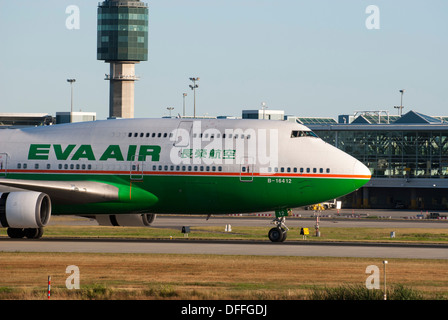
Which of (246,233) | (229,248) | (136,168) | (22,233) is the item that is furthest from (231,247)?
(246,233)

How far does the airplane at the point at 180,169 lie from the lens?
48188mm

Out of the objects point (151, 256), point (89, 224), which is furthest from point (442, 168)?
point (151, 256)

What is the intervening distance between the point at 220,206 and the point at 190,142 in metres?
4.08

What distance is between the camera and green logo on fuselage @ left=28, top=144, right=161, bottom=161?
49.5 meters

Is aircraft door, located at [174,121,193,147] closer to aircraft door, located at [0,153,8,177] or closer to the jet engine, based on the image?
the jet engine

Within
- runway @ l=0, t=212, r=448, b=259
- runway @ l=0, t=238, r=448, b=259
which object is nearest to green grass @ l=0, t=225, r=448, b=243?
runway @ l=0, t=212, r=448, b=259

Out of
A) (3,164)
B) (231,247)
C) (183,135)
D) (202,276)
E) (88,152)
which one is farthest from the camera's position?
(3,164)

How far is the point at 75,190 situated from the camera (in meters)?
48.9

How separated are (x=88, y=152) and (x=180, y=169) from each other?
18.5 ft

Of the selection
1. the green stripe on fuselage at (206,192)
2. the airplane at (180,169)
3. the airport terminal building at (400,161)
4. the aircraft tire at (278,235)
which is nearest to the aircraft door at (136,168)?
the airplane at (180,169)

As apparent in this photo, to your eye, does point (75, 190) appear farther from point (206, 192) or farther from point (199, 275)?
point (199, 275)

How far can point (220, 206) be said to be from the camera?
162 feet

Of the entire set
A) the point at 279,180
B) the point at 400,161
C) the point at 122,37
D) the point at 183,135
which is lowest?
the point at 400,161
